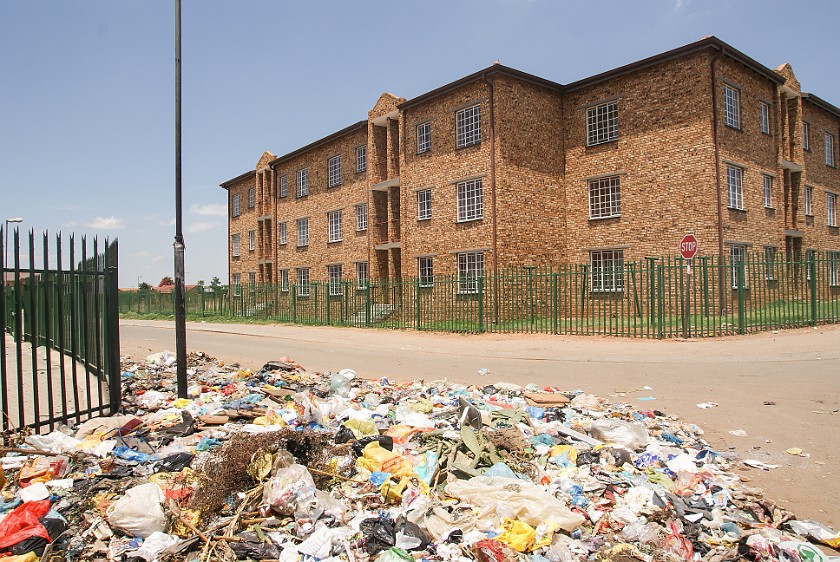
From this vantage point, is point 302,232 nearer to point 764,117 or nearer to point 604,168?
point 604,168

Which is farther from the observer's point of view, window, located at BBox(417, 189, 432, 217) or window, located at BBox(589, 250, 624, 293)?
window, located at BBox(417, 189, 432, 217)

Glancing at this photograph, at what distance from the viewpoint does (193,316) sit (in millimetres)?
39906

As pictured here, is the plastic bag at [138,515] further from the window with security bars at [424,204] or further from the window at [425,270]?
the window with security bars at [424,204]

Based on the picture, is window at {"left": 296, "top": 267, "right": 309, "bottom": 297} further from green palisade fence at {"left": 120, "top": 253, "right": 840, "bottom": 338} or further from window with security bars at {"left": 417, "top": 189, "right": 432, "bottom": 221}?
window with security bars at {"left": 417, "top": 189, "right": 432, "bottom": 221}

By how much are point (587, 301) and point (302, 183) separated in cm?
1995

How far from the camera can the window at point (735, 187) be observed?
840 inches

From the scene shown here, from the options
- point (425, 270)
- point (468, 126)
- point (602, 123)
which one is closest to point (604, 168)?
point (602, 123)

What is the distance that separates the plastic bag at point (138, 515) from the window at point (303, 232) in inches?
1249

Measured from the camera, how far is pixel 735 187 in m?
21.8

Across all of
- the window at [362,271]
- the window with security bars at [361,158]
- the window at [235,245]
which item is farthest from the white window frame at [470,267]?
the window at [235,245]

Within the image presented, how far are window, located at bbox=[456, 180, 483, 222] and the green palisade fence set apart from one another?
262cm

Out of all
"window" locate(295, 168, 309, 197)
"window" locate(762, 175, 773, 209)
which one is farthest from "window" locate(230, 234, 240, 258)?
"window" locate(762, 175, 773, 209)

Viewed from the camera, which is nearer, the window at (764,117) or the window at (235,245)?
the window at (764,117)

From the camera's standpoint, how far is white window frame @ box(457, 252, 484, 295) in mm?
23016
